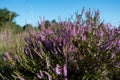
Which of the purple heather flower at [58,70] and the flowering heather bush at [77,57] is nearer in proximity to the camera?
the purple heather flower at [58,70]

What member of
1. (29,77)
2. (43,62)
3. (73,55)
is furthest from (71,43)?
(29,77)

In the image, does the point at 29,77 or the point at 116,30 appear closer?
the point at 29,77

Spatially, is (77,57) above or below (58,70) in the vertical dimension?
above

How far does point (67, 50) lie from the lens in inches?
148

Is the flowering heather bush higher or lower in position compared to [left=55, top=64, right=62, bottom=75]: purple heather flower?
higher

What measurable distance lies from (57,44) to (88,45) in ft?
1.40

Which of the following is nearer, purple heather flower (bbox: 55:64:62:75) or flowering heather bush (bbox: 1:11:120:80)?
purple heather flower (bbox: 55:64:62:75)

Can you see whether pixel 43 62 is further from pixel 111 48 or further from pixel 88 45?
pixel 111 48

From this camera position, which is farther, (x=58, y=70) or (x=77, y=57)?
(x=77, y=57)

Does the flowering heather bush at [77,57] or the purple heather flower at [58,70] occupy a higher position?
the flowering heather bush at [77,57]

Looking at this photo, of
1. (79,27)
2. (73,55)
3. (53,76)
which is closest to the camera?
(53,76)

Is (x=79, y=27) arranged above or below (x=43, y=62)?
above

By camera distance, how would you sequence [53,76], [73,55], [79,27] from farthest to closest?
[79,27] < [73,55] < [53,76]

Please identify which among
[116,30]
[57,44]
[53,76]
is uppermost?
[116,30]
